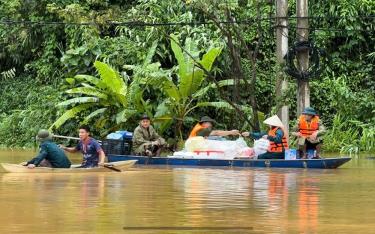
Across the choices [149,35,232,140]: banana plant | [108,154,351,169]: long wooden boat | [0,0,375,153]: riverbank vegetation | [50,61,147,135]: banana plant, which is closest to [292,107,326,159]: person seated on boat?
[108,154,351,169]: long wooden boat

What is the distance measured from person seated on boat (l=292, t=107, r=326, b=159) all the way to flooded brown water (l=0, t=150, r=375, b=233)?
2639 mm

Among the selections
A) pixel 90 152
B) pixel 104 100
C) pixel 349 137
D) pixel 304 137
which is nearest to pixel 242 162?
pixel 304 137

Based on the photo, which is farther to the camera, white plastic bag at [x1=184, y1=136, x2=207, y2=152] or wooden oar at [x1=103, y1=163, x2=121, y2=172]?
white plastic bag at [x1=184, y1=136, x2=207, y2=152]

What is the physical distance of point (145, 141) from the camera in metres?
23.7

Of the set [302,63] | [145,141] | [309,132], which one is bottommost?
[145,141]

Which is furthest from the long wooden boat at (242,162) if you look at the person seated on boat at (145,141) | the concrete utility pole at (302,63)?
the concrete utility pole at (302,63)

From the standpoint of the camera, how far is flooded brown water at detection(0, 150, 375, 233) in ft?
34.4

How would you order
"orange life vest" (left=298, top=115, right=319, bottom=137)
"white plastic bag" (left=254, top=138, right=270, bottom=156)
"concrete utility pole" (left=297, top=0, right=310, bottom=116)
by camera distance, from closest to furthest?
"white plastic bag" (left=254, top=138, right=270, bottom=156)
"orange life vest" (left=298, top=115, right=319, bottom=137)
"concrete utility pole" (left=297, top=0, right=310, bottom=116)

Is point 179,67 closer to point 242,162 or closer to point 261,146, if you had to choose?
point 261,146

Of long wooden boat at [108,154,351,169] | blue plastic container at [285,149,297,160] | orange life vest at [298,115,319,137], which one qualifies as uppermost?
orange life vest at [298,115,319,137]

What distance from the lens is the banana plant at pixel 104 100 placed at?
2881cm

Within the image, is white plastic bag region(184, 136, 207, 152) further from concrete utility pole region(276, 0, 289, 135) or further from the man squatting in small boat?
concrete utility pole region(276, 0, 289, 135)

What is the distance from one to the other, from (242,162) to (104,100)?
903cm

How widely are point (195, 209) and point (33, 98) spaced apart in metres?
23.0
